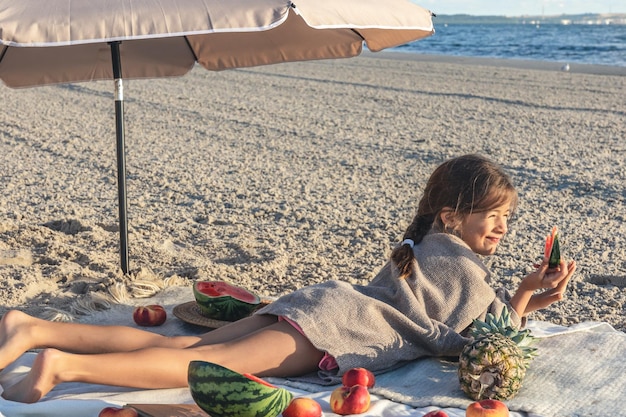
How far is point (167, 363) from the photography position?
3.56 meters

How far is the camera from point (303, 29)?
5586mm

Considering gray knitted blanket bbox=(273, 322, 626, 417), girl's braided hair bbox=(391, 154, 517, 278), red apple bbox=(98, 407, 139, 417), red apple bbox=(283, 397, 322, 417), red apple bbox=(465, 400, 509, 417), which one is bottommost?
gray knitted blanket bbox=(273, 322, 626, 417)

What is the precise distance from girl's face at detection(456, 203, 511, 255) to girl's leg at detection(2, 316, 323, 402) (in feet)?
3.07

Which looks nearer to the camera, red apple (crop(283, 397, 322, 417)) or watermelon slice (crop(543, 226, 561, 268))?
red apple (crop(283, 397, 322, 417))

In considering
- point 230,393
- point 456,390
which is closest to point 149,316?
point 230,393

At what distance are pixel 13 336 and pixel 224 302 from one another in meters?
1.25

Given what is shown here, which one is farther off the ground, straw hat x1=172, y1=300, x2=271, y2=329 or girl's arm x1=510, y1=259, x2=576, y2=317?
girl's arm x1=510, y1=259, x2=576, y2=317

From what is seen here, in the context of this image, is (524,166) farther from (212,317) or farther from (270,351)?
(270,351)

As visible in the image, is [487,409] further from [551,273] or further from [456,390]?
[551,273]

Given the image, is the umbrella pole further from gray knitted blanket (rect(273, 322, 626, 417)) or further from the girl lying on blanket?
gray knitted blanket (rect(273, 322, 626, 417))

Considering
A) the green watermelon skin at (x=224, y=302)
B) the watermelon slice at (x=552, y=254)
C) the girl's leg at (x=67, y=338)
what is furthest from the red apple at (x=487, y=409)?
the green watermelon skin at (x=224, y=302)

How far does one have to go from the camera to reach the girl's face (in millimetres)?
4082

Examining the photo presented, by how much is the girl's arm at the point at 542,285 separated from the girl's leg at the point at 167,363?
1.05m

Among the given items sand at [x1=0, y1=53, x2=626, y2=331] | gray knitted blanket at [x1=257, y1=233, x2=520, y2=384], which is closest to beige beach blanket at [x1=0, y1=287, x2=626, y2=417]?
gray knitted blanket at [x1=257, y1=233, x2=520, y2=384]
